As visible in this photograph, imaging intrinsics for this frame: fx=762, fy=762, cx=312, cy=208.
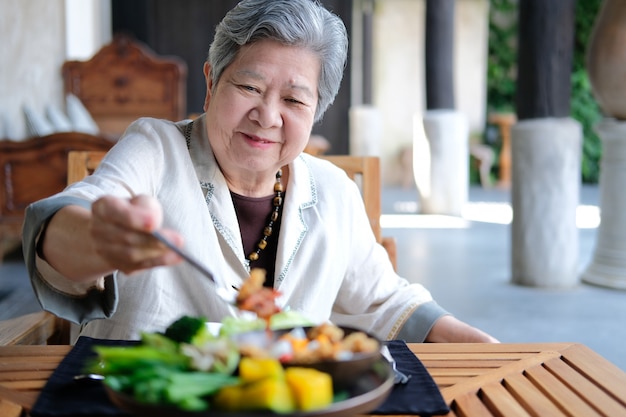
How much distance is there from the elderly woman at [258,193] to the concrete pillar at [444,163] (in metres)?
7.19

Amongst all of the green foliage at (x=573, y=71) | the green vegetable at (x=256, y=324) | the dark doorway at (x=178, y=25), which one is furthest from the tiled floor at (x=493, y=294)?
the green foliage at (x=573, y=71)

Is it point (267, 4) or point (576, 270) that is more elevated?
point (267, 4)

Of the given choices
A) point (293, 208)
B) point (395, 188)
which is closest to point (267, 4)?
point (293, 208)

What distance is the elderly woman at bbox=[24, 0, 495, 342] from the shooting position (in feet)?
4.90

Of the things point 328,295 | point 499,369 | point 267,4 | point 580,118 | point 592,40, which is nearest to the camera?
point 499,369

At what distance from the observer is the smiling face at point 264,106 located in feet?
4.89

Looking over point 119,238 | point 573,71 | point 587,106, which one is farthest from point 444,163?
point 119,238

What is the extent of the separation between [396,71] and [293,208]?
1266 centimetres

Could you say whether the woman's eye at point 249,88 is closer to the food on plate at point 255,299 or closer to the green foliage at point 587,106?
the food on plate at point 255,299

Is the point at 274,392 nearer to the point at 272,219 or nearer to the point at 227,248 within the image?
the point at 227,248

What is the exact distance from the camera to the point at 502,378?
3.94 feet

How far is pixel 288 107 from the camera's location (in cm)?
153

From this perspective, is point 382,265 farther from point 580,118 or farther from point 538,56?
point 580,118

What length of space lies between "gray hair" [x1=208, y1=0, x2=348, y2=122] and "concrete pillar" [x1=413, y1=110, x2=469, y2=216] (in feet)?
24.0
